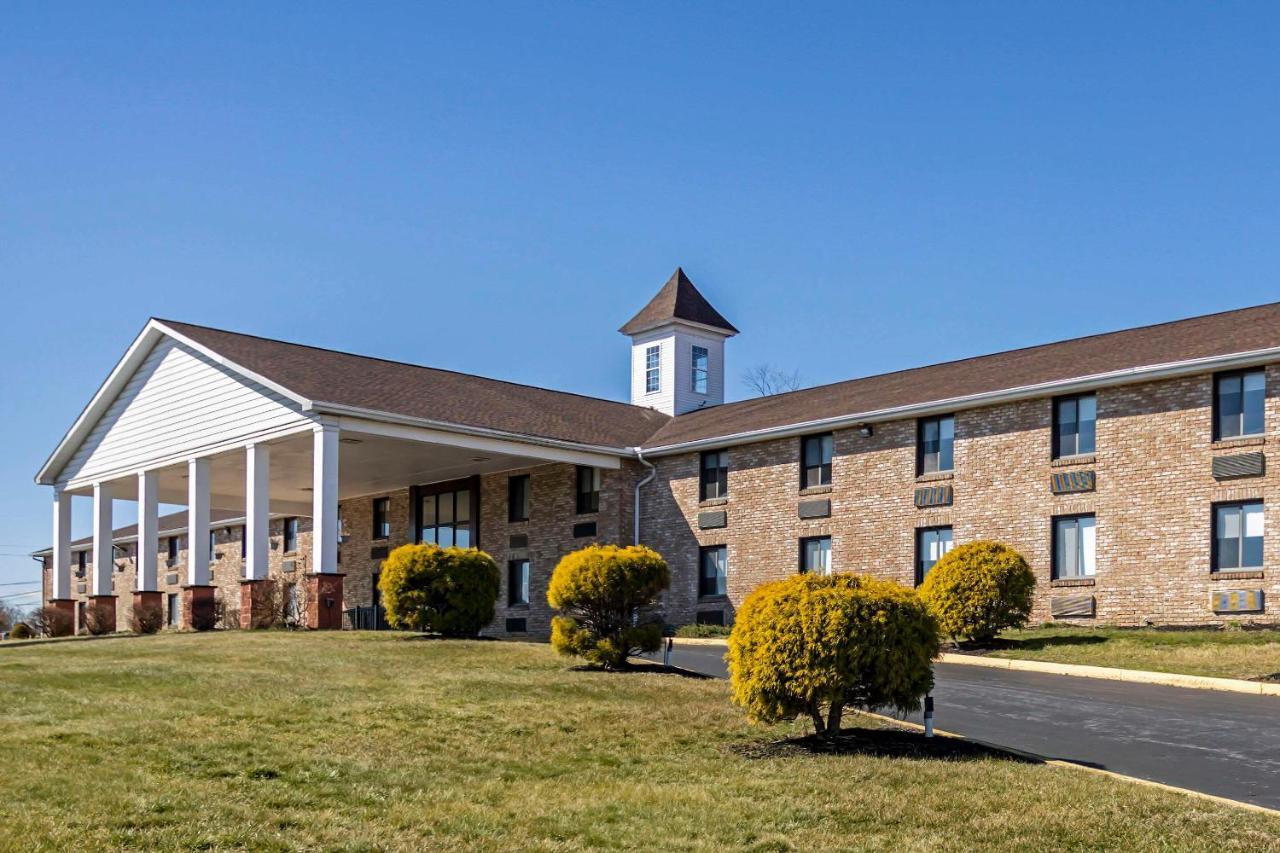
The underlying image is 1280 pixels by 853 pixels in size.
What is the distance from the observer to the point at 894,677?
44.6 ft

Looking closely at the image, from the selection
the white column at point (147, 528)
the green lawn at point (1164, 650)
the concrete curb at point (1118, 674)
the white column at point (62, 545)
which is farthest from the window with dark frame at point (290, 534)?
the concrete curb at point (1118, 674)

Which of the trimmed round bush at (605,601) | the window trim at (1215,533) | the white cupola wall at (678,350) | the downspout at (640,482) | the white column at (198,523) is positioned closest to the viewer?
the trimmed round bush at (605,601)

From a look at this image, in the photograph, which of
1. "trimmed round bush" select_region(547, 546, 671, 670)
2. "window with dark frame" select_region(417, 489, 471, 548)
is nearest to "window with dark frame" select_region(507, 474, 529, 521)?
"window with dark frame" select_region(417, 489, 471, 548)

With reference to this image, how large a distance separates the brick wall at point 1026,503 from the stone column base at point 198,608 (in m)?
11.6

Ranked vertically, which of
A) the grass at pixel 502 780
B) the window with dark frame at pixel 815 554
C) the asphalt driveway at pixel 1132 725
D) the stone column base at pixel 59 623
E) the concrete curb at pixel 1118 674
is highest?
the window with dark frame at pixel 815 554

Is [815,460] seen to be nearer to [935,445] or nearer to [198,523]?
[935,445]

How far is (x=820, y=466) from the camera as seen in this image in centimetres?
3325

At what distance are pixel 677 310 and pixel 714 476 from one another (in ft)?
31.1

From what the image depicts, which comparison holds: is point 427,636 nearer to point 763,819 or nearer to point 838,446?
point 838,446

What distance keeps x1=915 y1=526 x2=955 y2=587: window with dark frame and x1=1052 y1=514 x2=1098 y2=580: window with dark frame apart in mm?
2610

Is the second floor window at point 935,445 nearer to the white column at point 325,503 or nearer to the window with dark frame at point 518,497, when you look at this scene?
the white column at point 325,503

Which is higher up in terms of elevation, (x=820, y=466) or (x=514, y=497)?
(x=820, y=466)

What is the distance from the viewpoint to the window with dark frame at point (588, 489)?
38.0 m

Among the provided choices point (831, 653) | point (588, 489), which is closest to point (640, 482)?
point (588, 489)
